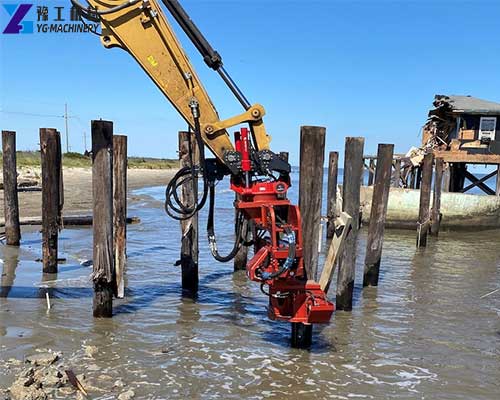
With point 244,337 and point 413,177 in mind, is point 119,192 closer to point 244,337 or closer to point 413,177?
point 244,337

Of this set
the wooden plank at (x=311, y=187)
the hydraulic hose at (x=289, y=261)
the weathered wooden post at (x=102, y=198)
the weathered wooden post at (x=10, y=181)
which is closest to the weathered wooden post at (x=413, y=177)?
the weathered wooden post at (x=10, y=181)

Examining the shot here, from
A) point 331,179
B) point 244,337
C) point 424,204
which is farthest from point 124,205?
point 424,204

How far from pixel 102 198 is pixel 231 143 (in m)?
2.08

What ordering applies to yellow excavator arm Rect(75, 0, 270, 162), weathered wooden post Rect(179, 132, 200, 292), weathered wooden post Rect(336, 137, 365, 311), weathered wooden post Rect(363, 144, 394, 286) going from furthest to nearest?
weathered wooden post Rect(363, 144, 394, 286) < weathered wooden post Rect(179, 132, 200, 292) < weathered wooden post Rect(336, 137, 365, 311) < yellow excavator arm Rect(75, 0, 270, 162)

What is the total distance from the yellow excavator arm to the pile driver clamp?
0.01m

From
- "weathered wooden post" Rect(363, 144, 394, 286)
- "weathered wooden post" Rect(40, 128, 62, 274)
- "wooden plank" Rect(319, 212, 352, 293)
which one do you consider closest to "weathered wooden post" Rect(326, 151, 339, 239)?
"weathered wooden post" Rect(363, 144, 394, 286)

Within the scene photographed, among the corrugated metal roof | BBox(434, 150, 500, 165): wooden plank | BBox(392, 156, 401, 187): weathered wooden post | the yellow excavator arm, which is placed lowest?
BBox(392, 156, 401, 187): weathered wooden post

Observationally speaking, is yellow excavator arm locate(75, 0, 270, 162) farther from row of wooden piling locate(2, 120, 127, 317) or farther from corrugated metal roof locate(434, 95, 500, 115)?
corrugated metal roof locate(434, 95, 500, 115)

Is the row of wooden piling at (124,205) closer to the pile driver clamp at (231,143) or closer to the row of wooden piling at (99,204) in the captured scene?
the row of wooden piling at (99,204)

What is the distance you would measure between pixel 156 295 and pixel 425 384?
5098 millimetres

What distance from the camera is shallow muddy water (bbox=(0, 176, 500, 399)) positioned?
5863mm

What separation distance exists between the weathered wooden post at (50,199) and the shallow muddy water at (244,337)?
1.39 feet

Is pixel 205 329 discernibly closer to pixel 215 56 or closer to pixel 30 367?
pixel 30 367

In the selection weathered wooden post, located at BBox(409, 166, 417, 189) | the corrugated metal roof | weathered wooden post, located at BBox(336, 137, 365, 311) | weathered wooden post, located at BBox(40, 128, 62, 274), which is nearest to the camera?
weathered wooden post, located at BBox(336, 137, 365, 311)
